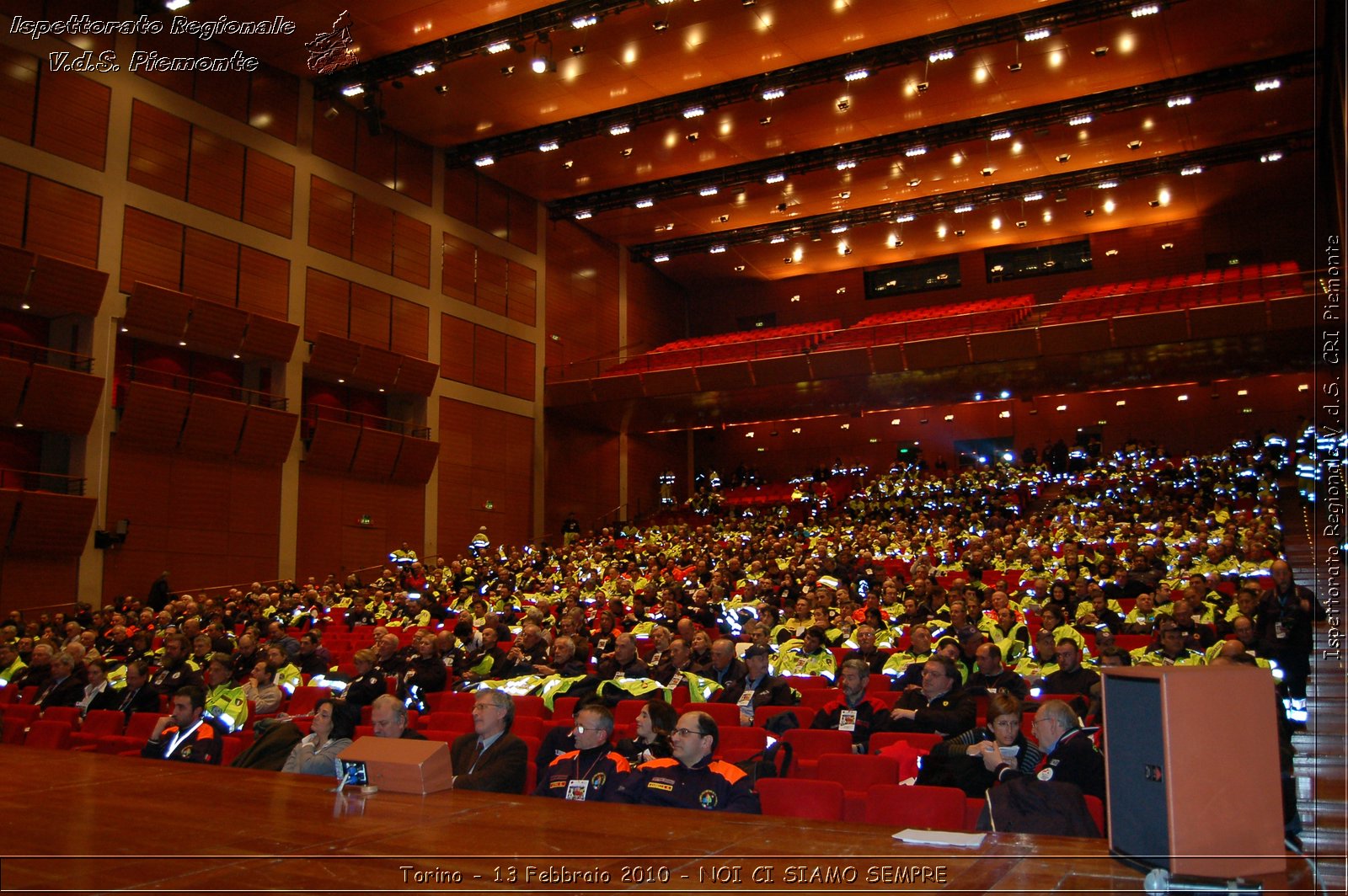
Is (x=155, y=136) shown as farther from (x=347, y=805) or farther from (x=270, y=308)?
(x=347, y=805)

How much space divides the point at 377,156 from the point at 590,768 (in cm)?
1591

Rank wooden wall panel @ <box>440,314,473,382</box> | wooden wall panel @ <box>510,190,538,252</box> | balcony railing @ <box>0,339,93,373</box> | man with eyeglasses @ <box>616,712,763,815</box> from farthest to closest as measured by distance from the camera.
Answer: wooden wall panel @ <box>510,190,538,252</box> < wooden wall panel @ <box>440,314,473,382</box> < balcony railing @ <box>0,339,93,373</box> < man with eyeglasses @ <box>616,712,763,815</box>

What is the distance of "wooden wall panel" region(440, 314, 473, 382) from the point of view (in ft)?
61.9

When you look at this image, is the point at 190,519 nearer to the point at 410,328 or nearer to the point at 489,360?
the point at 410,328

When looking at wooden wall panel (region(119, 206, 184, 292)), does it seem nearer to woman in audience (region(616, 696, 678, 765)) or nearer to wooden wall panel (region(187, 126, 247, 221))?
wooden wall panel (region(187, 126, 247, 221))

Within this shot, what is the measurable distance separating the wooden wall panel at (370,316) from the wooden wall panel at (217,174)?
2418 millimetres

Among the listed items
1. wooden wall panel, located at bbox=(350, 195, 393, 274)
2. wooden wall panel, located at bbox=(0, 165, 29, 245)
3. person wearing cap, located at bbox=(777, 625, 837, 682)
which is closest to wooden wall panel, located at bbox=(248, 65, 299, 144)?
wooden wall panel, located at bbox=(350, 195, 393, 274)

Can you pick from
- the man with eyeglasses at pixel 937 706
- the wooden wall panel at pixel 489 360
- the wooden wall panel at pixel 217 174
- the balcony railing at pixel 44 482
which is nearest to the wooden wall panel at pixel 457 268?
the wooden wall panel at pixel 489 360

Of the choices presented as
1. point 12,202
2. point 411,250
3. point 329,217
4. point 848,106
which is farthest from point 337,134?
point 848,106

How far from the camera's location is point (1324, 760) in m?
4.63

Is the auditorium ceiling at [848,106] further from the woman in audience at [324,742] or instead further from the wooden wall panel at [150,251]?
the woman in audience at [324,742]

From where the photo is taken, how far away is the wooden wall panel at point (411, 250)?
59.3ft

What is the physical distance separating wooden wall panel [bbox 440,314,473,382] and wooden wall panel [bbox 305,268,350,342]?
222 cm

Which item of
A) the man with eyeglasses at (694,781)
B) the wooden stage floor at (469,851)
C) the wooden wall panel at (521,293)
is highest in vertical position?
the wooden wall panel at (521,293)
